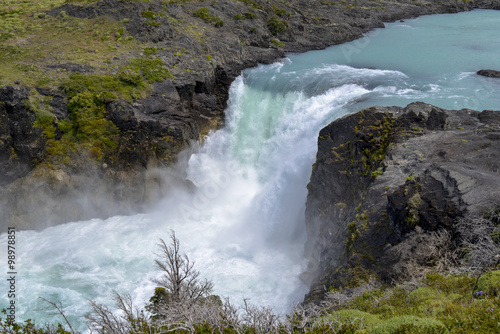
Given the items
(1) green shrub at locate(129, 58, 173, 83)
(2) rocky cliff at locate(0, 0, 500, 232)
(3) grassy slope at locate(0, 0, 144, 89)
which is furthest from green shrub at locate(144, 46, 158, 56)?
(1) green shrub at locate(129, 58, 173, 83)

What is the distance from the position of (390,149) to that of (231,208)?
1247cm

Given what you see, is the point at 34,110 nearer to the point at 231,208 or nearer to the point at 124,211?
the point at 124,211

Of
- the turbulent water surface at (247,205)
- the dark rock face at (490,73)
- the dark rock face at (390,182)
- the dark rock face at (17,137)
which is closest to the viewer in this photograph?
the dark rock face at (390,182)

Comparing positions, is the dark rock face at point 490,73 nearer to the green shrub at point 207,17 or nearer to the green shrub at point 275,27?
the green shrub at point 275,27

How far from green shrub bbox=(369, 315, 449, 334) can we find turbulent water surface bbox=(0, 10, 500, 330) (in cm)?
1189

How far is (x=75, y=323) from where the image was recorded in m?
17.9

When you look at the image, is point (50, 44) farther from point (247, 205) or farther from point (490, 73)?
point (490, 73)

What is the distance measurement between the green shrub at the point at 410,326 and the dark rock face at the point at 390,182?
5530mm

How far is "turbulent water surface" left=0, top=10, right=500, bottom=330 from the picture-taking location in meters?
20.5

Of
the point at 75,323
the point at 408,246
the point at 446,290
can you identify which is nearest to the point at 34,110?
the point at 75,323

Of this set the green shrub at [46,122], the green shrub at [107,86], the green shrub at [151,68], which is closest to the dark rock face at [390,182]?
the green shrub at [107,86]

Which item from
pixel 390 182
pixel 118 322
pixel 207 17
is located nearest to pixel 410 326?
pixel 118 322

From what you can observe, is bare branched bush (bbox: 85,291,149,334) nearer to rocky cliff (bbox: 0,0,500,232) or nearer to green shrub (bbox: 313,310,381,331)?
green shrub (bbox: 313,310,381,331)

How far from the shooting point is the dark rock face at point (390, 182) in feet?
43.6
